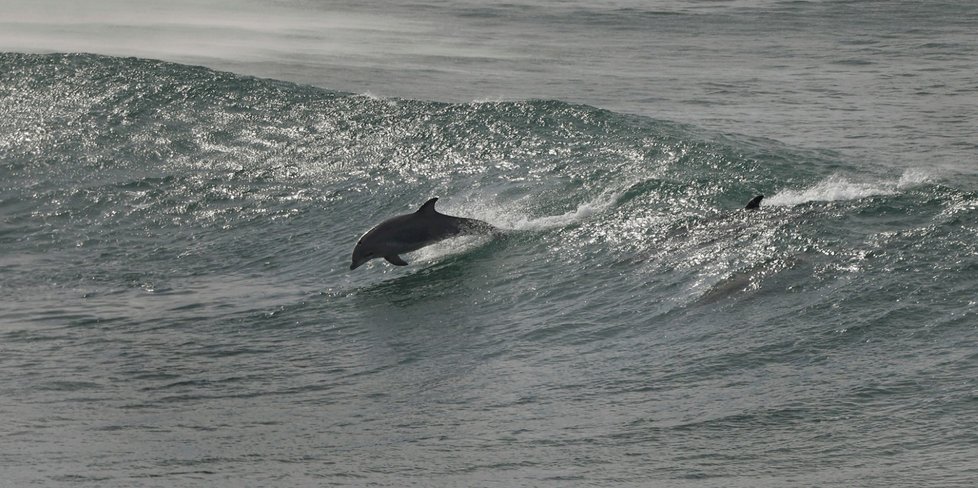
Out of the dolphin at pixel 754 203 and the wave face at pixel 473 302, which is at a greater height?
the dolphin at pixel 754 203

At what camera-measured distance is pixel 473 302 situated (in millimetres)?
18250

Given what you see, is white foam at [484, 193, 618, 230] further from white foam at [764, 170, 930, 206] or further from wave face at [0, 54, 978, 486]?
white foam at [764, 170, 930, 206]

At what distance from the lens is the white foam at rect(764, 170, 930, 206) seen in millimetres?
20812

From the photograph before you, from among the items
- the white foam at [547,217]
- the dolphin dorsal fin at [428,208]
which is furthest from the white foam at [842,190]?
the dolphin dorsal fin at [428,208]

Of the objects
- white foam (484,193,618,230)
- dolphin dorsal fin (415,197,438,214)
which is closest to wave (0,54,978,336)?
white foam (484,193,618,230)

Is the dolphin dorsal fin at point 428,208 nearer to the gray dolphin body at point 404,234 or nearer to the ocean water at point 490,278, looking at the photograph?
the gray dolphin body at point 404,234

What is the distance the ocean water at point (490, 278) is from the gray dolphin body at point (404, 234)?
0.40 m

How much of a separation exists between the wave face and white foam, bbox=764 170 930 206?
96mm

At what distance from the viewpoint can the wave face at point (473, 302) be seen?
42.7 ft

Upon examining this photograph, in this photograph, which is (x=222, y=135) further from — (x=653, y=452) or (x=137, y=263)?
(x=653, y=452)

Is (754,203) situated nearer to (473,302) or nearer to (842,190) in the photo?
(842,190)

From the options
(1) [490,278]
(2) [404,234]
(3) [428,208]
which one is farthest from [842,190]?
(2) [404,234]

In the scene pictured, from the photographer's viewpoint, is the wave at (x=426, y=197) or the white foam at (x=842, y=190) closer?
the wave at (x=426, y=197)

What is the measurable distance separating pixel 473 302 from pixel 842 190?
6553mm
